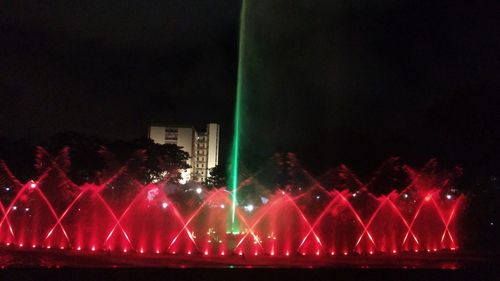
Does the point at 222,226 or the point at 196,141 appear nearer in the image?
the point at 222,226

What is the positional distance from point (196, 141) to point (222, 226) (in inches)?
3316

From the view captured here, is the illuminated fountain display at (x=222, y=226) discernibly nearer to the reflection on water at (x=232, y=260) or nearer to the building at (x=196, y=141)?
the reflection on water at (x=232, y=260)

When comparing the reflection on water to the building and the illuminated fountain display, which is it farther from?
the building

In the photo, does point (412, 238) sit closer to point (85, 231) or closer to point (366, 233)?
point (366, 233)

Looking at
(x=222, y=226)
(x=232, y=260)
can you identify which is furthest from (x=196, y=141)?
(x=232, y=260)

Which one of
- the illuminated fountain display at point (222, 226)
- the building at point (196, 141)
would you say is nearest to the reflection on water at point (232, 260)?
the illuminated fountain display at point (222, 226)

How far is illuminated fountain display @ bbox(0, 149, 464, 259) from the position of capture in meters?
16.3

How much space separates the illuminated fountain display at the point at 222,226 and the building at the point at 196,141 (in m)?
75.0

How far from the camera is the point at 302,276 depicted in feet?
30.1

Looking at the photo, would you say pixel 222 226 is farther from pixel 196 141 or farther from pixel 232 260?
pixel 196 141

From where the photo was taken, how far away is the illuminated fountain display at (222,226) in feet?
53.6

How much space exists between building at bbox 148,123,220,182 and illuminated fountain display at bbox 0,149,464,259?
74995mm

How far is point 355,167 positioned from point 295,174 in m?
4.07

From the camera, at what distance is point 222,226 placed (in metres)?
18.4
